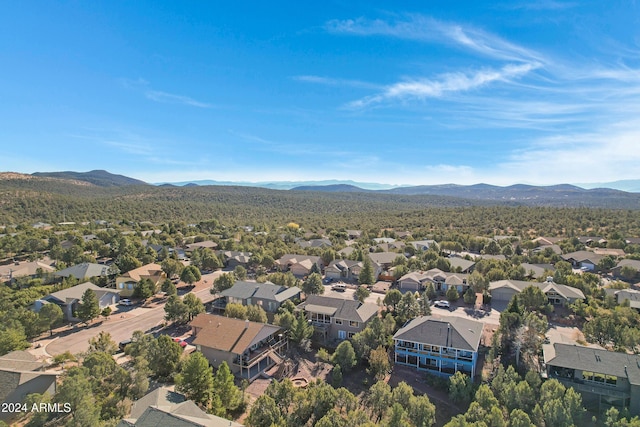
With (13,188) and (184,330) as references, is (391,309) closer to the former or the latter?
(184,330)

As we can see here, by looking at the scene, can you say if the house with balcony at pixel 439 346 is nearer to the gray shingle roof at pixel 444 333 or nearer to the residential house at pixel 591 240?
the gray shingle roof at pixel 444 333

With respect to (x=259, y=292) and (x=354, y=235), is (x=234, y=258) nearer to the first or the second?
(x=259, y=292)

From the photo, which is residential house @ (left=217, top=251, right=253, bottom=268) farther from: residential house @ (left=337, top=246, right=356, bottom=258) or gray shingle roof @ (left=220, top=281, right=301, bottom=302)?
gray shingle roof @ (left=220, top=281, right=301, bottom=302)

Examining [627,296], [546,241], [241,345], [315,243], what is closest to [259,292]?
[241,345]

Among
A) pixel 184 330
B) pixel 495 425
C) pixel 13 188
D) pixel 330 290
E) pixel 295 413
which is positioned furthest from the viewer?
pixel 13 188

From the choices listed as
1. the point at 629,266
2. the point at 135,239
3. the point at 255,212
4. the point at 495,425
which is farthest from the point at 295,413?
the point at 255,212

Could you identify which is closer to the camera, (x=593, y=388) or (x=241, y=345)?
(x=593, y=388)

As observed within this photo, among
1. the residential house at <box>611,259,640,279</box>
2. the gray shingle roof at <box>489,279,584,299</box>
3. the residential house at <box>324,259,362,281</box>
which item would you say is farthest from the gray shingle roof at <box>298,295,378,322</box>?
the residential house at <box>611,259,640,279</box>
